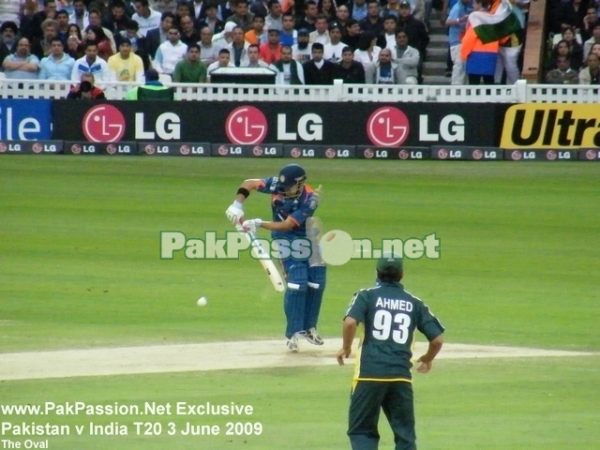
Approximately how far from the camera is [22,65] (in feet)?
81.0

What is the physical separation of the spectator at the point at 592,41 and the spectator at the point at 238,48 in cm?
657

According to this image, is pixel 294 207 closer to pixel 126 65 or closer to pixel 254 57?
pixel 254 57

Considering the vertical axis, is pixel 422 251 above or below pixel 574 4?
below

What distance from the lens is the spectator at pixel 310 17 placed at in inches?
1032

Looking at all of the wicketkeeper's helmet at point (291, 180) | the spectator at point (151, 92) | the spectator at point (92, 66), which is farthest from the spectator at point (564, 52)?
the wicketkeeper's helmet at point (291, 180)

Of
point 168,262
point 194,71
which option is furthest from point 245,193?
point 194,71

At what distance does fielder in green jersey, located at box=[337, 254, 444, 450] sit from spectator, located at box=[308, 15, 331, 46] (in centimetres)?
1799

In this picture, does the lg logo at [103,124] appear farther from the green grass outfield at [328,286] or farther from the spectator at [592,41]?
the spectator at [592,41]

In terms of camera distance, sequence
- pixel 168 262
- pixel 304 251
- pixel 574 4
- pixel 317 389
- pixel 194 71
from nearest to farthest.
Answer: pixel 317 389
pixel 304 251
pixel 168 262
pixel 194 71
pixel 574 4

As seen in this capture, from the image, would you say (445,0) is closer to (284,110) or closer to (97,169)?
(284,110)

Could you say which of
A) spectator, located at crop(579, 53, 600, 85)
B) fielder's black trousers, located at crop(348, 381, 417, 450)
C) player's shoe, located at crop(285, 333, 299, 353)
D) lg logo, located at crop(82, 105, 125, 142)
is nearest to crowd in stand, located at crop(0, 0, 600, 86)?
spectator, located at crop(579, 53, 600, 85)

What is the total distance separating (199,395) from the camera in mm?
10133

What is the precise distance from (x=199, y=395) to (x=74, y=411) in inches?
A: 41.4

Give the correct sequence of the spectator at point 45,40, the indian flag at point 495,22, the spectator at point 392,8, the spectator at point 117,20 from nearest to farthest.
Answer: the indian flag at point 495,22
the spectator at point 45,40
the spectator at point 392,8
the spectator at point 117,20
